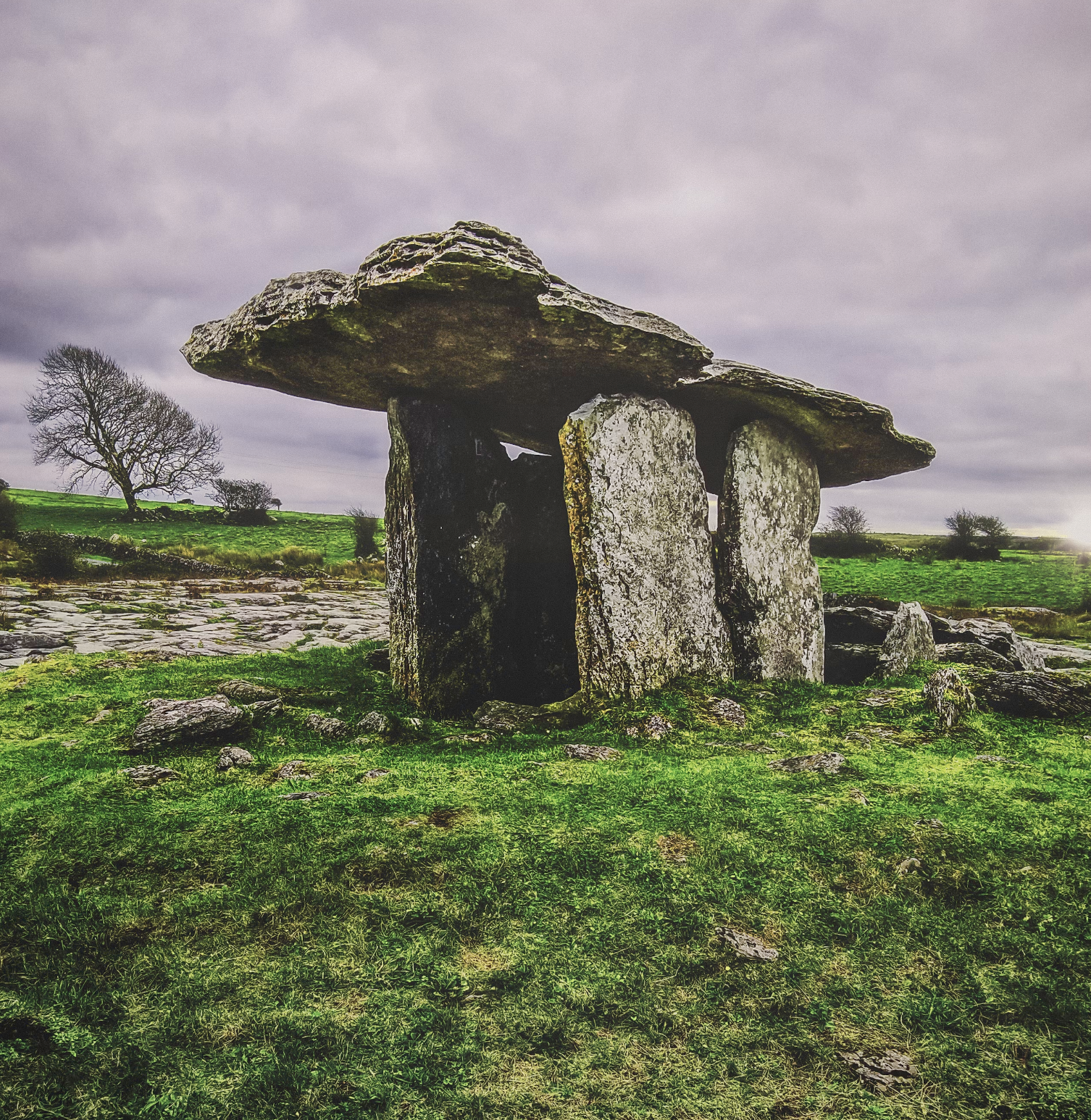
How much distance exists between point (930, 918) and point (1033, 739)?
338 centimetres

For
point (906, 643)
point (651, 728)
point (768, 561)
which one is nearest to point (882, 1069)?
point (651, 728)

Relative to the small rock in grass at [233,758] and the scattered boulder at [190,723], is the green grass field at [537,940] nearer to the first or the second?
the small rock in grass at [233,758]

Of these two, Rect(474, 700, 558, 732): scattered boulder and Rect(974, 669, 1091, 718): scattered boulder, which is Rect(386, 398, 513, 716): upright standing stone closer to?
Rect(474, 700, 558, 732): scattered boulder

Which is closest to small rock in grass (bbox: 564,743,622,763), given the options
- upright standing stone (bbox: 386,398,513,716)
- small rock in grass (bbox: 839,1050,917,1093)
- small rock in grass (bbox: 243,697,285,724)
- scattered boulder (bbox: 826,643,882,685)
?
upright standing stone (bbox: 386,398,513,716)

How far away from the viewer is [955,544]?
→ 3469 centimetres

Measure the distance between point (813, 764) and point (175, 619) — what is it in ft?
35.4

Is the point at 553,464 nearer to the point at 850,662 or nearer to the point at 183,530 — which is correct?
the point at 850,662

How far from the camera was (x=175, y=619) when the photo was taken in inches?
442

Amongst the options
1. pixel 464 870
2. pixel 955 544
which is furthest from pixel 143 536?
pixel 955 544

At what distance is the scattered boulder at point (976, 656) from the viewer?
795cm

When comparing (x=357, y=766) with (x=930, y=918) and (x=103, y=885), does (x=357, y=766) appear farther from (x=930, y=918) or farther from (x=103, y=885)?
(x=930, y=918)

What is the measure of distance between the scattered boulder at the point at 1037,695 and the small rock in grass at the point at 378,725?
5.38 metres

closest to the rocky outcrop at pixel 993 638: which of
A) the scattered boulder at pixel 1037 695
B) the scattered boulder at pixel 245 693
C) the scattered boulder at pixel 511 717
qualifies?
the scattered boulder at pixel 1037 695

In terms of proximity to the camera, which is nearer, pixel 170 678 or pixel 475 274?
pixel 475 274
